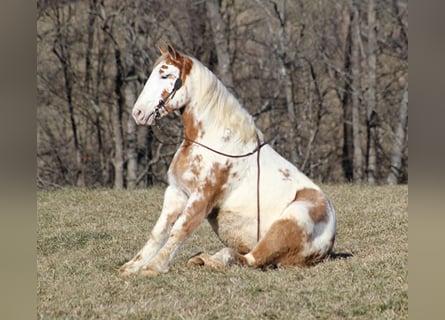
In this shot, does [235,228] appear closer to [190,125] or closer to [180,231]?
[180,231]

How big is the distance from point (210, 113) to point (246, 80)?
15441 millimetres

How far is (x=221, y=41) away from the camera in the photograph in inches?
782

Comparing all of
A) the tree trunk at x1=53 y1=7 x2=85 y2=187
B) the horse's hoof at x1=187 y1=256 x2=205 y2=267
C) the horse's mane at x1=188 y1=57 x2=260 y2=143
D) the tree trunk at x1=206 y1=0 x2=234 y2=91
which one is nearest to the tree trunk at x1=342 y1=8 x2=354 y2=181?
the tree trunk at x1=206 y1=0 x2=234 y2=91

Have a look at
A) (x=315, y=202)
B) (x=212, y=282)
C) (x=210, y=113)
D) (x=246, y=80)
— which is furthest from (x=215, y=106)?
(x=246, y=80)

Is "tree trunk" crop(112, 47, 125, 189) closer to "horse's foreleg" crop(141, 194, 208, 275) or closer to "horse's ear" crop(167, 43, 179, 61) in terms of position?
"horse's ear" crop(167, 43, 179, 61)

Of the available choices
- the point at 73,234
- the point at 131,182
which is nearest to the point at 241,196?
the point at 73,234

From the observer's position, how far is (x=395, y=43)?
2164 cm

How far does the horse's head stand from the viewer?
612 centimetres

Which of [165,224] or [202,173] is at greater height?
[202,173]

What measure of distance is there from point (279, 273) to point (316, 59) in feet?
53.2

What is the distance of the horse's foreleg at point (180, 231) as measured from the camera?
19.3 feet

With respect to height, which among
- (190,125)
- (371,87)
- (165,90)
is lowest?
(371,87)

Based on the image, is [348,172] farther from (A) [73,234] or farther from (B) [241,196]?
(B) [241,196]

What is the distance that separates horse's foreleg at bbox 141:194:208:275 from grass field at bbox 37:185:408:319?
0.43ft
